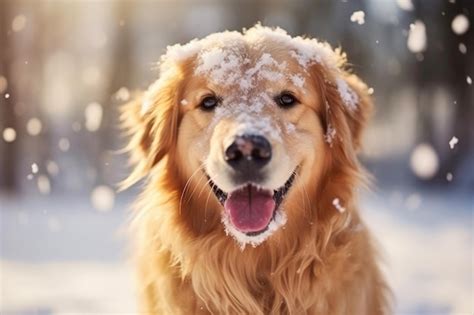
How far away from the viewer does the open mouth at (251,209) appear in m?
3.38

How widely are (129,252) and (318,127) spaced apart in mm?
1365

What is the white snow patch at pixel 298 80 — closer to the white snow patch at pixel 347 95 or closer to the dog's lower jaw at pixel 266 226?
the white snow patch at pixel 347 95

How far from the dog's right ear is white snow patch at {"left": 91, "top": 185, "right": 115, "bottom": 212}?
32.8ft

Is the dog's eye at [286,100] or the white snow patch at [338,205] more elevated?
the dog's eye at [286,100]

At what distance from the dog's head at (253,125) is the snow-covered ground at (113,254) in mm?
494

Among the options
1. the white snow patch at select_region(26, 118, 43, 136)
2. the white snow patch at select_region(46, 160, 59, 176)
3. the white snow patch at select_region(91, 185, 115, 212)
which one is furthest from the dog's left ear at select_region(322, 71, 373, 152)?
the white snow patch at select_region(46, 160, 59, 176)

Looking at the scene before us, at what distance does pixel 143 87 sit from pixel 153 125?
927 cm

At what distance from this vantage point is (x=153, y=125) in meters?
3.94

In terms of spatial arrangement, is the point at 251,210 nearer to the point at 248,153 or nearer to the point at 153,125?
the point at 248,153

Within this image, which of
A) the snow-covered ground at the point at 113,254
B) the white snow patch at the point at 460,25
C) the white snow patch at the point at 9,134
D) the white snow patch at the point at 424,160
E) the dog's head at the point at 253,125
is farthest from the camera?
the white snow patch at the point at 9,134

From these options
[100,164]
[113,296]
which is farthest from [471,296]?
[100,164]

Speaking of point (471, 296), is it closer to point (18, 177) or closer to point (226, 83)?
point (226, 83)

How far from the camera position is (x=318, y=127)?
3.74m

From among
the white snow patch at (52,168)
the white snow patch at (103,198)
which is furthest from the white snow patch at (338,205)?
the white snow patch at (52,168)
